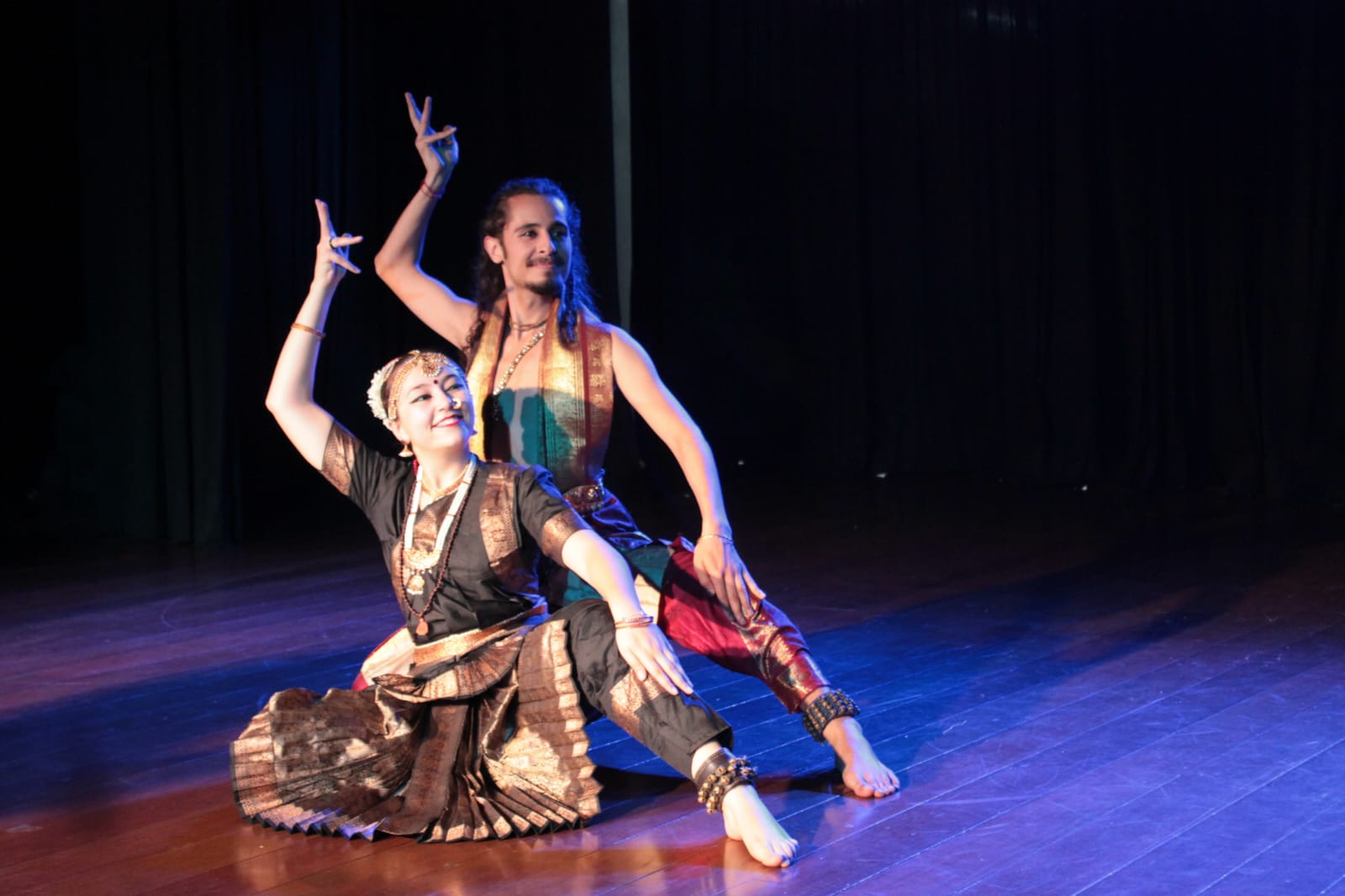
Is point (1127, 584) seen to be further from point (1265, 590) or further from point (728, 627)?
point (728, 627)

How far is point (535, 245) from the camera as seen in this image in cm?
293

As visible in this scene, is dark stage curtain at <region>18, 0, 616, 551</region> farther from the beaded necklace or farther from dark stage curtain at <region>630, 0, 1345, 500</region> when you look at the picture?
the beaded necklace

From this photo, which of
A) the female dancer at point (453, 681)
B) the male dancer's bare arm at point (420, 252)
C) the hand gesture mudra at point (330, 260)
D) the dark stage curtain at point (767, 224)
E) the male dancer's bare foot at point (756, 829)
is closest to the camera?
the male dancer's bare foot at point (756, 829)

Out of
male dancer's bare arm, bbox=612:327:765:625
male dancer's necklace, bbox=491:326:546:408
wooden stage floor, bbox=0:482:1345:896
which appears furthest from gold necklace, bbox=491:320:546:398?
wooden stage floor, bbox=0:482:1345:896

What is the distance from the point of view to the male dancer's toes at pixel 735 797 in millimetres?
2318

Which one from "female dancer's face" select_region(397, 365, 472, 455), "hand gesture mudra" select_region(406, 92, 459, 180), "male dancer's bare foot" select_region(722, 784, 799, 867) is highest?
"hand gesture mudra" select_region(406, 92, 459, 180)


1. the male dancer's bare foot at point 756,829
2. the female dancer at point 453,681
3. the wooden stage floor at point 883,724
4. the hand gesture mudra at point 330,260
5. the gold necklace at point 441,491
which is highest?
the hand gesture mudra at point 330,260

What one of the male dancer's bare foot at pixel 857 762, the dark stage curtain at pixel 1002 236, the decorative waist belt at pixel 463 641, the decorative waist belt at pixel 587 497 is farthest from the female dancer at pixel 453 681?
the dark stage curtain at pixel 1002 236

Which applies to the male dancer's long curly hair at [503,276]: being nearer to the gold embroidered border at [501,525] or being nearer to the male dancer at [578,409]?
the male dancer at [578,409]

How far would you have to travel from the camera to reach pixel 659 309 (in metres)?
7.57

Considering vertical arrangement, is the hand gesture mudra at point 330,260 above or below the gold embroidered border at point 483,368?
above

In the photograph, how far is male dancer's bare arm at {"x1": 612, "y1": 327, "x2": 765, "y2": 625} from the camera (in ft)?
8.69

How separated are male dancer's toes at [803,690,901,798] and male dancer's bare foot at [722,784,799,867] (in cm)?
27

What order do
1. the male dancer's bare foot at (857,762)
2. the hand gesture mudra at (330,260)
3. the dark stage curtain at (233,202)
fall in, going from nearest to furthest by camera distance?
the male dancer's bare foot at (857,762) → the hand gesture mudra at (330,260) → the dark stage curtain at (233,202)
